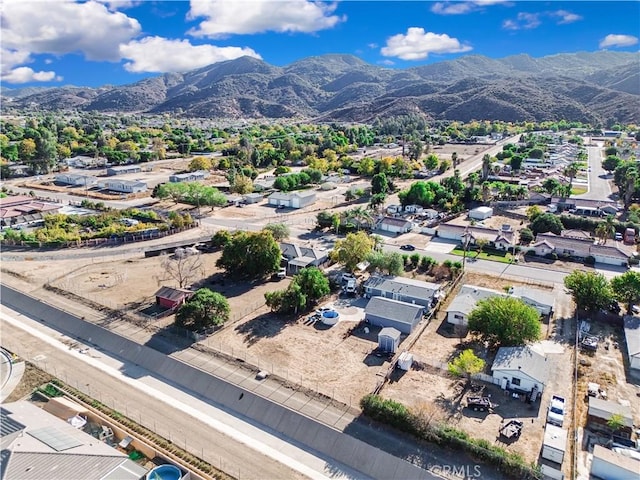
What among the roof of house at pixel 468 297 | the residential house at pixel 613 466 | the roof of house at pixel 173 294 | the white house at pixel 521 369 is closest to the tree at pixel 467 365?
the white house at pixel 521 369

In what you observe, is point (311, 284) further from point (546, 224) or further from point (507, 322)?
point (546, 224)

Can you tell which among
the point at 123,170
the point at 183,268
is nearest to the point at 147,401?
the point at 183,268

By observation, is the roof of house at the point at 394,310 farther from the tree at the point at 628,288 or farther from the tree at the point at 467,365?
the tree at the point at 628,288

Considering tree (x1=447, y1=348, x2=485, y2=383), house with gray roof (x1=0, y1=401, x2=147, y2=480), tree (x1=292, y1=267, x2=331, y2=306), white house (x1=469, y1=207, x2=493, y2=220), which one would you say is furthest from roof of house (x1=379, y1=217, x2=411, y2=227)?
house with gray roof (x1=0, y1=401, x2=147, y2=480)

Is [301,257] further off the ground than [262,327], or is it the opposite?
[301,257]

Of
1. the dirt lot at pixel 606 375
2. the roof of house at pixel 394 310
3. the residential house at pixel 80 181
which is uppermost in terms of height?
the residential house at pixel 80 181

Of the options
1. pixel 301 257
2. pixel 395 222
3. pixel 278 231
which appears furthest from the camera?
pixel 395 222
